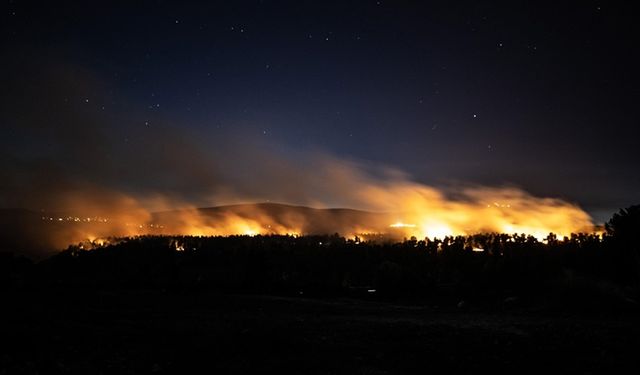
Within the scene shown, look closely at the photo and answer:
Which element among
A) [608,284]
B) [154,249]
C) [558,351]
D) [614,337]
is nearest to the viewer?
[558,351]

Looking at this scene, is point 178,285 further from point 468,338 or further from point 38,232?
point 38,232

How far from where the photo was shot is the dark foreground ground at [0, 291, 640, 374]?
1102cm

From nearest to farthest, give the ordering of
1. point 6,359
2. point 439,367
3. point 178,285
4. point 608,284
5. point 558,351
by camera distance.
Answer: point 6,359
point 439,367
point 558,351
point 608,284
point 178,285

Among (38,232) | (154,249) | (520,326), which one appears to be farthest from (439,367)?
(38,232)

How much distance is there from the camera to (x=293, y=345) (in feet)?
45.6

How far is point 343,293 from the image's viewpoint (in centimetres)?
4462

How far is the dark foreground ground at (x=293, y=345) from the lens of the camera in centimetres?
1102

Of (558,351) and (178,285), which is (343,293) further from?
(558,351)

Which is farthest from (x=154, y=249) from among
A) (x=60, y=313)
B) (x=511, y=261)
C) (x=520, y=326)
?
(x=520, y=326)

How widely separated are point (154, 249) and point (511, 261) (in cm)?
9215

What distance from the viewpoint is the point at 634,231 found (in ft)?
125

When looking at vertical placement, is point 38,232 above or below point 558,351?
above

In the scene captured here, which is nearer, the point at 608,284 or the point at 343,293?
the point at 608,284

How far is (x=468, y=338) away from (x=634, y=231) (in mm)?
32403
